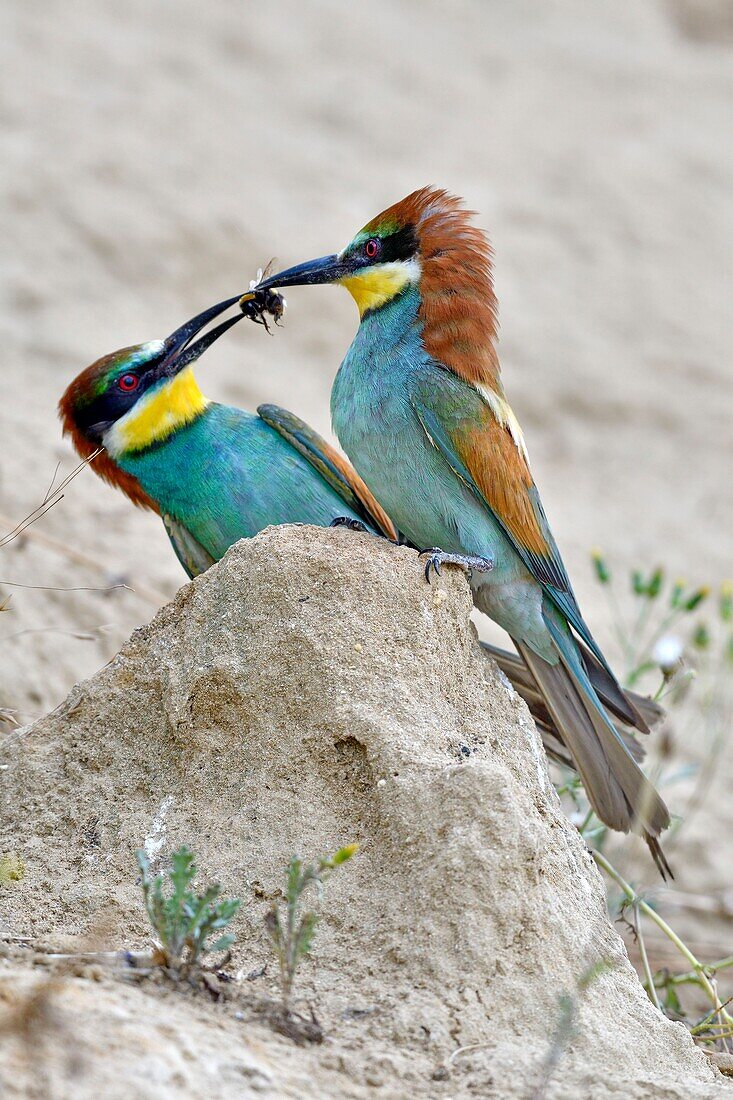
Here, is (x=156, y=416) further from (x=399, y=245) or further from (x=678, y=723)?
(x=678, y=723)

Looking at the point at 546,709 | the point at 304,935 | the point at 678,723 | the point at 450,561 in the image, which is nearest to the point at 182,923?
the point at 304,935

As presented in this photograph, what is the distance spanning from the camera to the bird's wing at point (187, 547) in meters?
3.58

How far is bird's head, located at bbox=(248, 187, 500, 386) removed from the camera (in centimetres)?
311

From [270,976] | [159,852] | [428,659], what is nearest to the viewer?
[270,976]

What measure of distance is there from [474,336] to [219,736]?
1184 millimetres

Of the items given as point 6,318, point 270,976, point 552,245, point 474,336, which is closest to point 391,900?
point 270,976

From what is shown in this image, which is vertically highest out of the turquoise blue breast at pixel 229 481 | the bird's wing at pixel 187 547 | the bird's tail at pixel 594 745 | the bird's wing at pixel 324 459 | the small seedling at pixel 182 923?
the bird's wing at pixel 324 459

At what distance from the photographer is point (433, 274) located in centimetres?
318

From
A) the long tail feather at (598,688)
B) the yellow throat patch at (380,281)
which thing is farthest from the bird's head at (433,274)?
the long tail feather at (598,688)

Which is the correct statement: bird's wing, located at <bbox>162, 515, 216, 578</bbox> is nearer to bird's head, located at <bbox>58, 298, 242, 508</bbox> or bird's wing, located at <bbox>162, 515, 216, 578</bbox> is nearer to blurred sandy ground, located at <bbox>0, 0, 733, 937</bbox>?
bird's head, located at <bbox>58, 298, 242, 508</bbox>

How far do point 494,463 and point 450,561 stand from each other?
0.44m

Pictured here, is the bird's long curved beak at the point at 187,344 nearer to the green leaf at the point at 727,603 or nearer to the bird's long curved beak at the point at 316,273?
the bird's long curved beak at the point at 316,273

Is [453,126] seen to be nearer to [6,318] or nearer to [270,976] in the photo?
[6,318]

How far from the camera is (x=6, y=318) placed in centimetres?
552
